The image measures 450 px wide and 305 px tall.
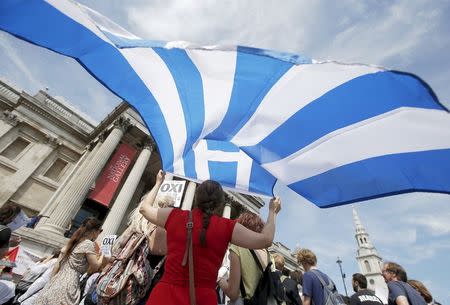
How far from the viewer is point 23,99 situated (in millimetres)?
17250

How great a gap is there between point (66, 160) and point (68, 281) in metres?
19.7

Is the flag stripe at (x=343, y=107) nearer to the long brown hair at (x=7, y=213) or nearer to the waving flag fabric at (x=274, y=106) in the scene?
the waving flag fabric at (x=274, y=106)

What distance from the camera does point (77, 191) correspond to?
40.5 ft

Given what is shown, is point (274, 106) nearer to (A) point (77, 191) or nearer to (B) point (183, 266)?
(B) point (183, 266)

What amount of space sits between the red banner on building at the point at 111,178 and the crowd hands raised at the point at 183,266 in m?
11.1

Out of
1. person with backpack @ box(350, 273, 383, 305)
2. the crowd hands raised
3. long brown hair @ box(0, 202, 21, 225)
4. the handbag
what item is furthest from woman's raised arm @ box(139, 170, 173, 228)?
person with backpack @ box(350, 273, 383, 305)

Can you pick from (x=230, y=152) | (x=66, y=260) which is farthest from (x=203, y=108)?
(x=66, y=260)

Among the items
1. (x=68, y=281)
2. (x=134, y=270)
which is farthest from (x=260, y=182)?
(x=68, y=281)

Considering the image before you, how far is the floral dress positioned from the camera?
2275 mm

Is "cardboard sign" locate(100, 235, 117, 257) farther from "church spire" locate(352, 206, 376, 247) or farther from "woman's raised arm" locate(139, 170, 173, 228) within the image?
"church spire" locate(352, 206, 376, 247)

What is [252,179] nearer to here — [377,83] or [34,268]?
[377,83]

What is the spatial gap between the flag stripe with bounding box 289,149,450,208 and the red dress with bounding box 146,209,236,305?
1.21 m

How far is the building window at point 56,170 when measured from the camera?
58.6 feet

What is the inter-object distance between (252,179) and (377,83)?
163 cm
